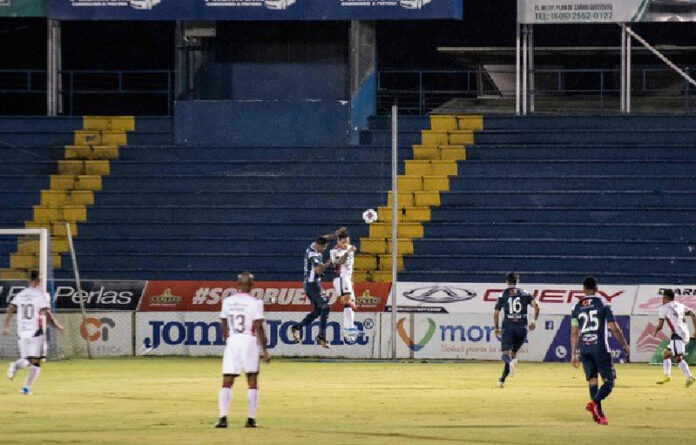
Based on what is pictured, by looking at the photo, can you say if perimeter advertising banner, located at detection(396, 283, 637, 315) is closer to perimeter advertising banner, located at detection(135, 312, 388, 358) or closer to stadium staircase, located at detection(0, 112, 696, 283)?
perimeter advertising banner, located at detection(135, 312, 388, 358)

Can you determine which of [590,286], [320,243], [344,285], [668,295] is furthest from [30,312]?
[668,295]

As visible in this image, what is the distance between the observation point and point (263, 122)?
40.3 metres

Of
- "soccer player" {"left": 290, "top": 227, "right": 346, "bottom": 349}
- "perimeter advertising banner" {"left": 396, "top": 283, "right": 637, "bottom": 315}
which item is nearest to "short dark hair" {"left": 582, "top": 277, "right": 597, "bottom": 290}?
"soccer player" {"left": 290, "top": 227, "right": 346, "bottom": 349}

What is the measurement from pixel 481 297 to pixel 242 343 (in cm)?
1588

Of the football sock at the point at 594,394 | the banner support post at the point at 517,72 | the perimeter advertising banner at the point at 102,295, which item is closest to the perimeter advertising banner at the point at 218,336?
the perimeter advertising banner at the point at 102,295

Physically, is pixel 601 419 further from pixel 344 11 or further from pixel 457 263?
pixel 344 11

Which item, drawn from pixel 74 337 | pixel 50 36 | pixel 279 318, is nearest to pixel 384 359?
pixel 279 318

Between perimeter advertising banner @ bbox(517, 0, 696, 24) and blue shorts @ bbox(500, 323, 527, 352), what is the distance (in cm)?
1381

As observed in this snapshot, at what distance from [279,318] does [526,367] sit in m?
5.75

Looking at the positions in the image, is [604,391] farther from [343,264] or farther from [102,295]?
[102,295]

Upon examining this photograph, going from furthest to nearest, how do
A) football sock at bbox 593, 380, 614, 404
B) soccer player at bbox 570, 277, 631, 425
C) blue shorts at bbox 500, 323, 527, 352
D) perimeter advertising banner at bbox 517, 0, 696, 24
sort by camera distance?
perimeter advertising banner at bbox 517, 0, 696, 24
blue shorts at bbox 500, 323, 527, 352
soccer player at bbox 570, 277, 631, 425
football sock at bbox 593, 380, 614, 404

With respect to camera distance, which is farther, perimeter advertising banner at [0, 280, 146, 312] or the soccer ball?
perimeter advertising banner at [0, 280, 146, 312]

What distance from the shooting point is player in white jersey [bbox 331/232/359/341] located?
104 feet

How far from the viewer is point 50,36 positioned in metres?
40.9
